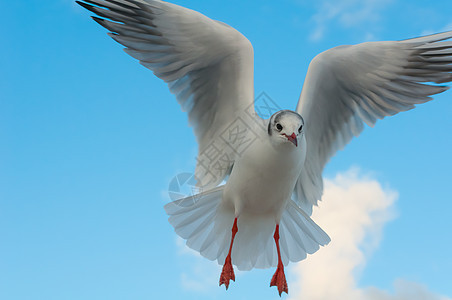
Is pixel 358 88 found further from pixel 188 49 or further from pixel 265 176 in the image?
pixel 188 49

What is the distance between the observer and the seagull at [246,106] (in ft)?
13.6

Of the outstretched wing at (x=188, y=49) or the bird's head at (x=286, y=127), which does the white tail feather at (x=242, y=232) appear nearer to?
the outstretched wing at (x=188, y=49)

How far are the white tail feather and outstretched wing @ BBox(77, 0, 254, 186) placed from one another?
16.1 inches

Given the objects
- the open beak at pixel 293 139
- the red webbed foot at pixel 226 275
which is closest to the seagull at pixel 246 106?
the red webbed foot at pixel 226 275

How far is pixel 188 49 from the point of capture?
169 inches

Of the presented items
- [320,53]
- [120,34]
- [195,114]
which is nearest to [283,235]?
[195,114]

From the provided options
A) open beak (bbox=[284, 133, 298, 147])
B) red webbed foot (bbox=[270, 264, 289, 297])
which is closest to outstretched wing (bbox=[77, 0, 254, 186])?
open beak (bbox=[284, 133, 298, 147])

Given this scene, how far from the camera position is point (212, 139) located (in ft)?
15.0

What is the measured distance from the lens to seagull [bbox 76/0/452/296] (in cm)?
415

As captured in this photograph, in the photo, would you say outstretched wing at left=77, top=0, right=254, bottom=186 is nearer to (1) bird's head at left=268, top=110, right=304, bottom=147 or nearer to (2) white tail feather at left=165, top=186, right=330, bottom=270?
(2) white tail feather at left=165, top=186, right=330, bottom=270

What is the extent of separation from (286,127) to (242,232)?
128 centimetres

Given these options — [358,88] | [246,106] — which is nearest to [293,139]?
[246,106]

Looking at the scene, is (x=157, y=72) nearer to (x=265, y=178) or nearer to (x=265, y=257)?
A: (x=265, y=178)

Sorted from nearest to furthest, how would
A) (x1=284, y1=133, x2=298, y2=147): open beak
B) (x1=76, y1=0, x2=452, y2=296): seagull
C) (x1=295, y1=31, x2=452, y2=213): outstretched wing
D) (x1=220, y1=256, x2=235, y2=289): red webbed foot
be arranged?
1. (x1=284, y1=133, x2=298, y2=147): open beak
2. (x1=220, y1=256, x2=235, y2=289): red webbed foot
3. (x1=76, y1=0, x2=452, y2=296): seagull
4. (x1=295, y1=31, x2=452, y2=213): outstretched wing
